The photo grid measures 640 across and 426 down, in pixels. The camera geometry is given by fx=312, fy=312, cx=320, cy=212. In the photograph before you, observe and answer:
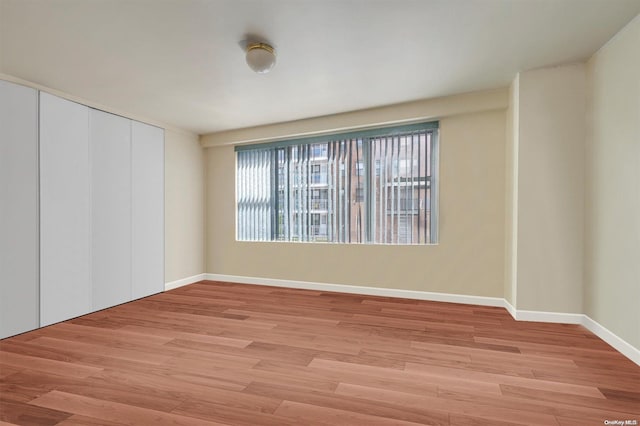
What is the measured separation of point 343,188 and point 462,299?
80.8 inches

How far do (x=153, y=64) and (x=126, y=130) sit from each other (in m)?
1.54

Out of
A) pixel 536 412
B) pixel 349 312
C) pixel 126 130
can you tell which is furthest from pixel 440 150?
pixel 126 130

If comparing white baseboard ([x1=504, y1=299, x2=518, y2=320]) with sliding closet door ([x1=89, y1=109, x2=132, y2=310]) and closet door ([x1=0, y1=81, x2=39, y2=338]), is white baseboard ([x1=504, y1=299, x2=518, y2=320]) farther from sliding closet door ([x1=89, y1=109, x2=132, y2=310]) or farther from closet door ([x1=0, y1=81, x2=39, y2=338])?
closet door ([x1=0, y1=81, x2=39, y2=338])

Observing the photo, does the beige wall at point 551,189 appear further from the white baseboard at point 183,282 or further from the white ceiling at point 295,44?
the white baseboard at point 183,282

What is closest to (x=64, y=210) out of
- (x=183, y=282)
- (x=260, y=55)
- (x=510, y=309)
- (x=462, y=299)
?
(x=183, y=282)

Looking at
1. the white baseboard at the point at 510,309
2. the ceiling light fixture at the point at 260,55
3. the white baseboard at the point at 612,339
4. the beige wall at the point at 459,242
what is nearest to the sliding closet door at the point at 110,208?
the ceiling light fixture at the point at 260,55

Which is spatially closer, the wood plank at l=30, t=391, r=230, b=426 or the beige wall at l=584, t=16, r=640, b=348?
the wood plank at l=30, t=391, r=230, b=426

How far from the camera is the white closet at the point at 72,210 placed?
2.79 meters

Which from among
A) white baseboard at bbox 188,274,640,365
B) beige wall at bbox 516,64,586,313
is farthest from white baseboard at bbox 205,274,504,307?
beige wall at bbox 516,64,586,313

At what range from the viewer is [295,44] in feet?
7.94

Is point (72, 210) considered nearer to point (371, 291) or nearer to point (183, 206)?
point (183, 206)

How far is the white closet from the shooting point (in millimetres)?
2793

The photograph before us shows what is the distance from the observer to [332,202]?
4.47 metres

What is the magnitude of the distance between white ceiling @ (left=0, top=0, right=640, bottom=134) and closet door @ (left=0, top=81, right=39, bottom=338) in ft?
1.05
